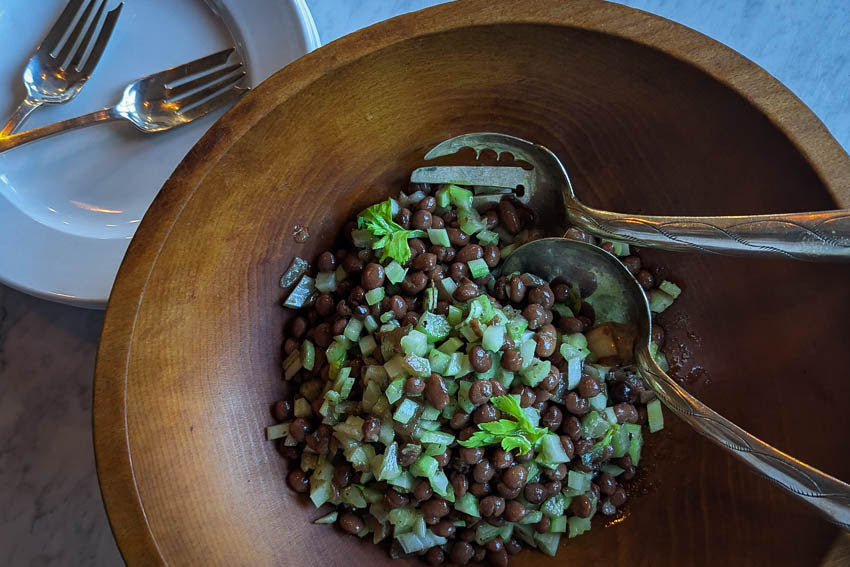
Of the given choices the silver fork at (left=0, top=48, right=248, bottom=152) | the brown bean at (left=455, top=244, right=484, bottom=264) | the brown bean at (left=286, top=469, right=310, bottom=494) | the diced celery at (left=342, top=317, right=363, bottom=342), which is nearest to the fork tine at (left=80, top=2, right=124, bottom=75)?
the silver fork at (left=0, top=48, right=248, bottom=152)

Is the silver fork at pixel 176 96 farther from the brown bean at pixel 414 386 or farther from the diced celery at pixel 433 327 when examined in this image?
the brown bean at pixel 414 386

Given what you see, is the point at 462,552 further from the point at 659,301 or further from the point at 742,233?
the point at 742,233

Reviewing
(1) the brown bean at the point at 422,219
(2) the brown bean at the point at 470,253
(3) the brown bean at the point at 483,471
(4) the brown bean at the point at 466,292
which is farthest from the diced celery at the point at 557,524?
(1) the brown bean at the point at 422,219

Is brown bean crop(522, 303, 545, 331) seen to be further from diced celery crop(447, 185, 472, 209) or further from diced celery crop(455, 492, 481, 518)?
diced celery crop(455, 492, 481, 518)

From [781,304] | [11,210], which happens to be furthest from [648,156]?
[11,210]

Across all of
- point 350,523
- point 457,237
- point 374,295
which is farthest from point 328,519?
point 457,237

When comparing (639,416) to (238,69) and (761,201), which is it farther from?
(238,69)
